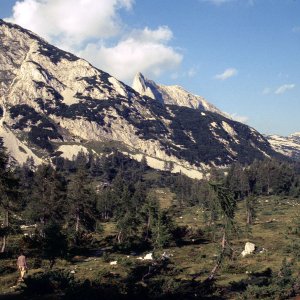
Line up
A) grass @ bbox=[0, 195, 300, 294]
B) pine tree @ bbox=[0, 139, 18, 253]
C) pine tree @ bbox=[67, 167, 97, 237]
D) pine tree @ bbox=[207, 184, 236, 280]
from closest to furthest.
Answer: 1. pine tree @ bbox=[207, 184, 236, 280]
2. grass @ bbox=[0, 195, 300, 294]
3. pine tree @ bbox=[0, 139, 18, 253]
4. pine tree @ bbox=[67, 167, 97, 237]

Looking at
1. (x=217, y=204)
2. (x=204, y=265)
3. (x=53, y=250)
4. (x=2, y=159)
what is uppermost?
(x=2, y=159)

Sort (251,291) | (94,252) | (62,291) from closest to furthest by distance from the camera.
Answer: (62,291) < (251,291) < (94,252)

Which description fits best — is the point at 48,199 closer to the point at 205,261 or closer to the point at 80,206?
the point at 80,206

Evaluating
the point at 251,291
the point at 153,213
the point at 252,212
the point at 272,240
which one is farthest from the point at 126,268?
the point at 252,212

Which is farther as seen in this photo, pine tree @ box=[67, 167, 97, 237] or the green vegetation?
pine tree @ box=[67, 167, 97, 237]

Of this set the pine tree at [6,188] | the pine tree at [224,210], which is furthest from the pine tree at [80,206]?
the pine tree at [224,210]

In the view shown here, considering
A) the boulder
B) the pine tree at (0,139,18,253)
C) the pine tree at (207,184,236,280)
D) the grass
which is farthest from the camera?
the boulder

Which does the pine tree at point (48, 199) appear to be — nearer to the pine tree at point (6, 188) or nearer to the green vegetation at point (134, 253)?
the green vegetation at point (134, 253)

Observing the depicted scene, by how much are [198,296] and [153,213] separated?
39.9 meters

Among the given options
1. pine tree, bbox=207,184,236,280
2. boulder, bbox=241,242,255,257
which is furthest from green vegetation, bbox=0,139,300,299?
boulder, bbox=241,242,255,257

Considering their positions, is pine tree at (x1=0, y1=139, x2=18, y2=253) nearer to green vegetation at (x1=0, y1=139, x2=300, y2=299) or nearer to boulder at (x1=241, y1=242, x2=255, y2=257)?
green vegetation at (x1=0, y1=139, x2=300, y2=299)

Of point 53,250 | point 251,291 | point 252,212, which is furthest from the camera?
point 252,212

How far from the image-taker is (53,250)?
4122 centimetres

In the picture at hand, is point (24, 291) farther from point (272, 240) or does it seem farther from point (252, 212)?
point (252, 212)
